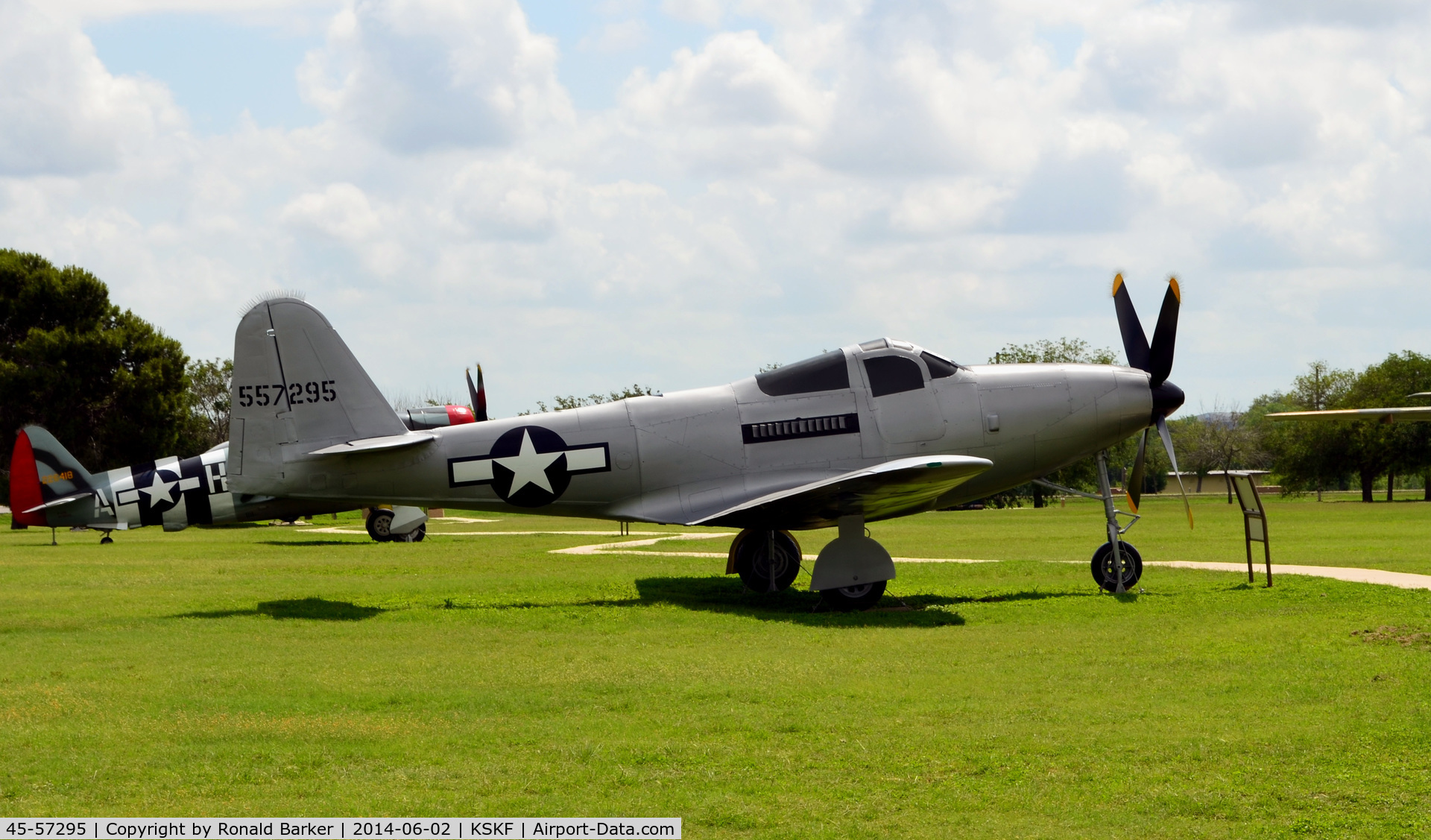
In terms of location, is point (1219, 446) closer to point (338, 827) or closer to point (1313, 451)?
point (1313, 451)

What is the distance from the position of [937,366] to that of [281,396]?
9.31 metres

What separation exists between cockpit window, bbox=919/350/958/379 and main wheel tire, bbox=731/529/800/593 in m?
3.71

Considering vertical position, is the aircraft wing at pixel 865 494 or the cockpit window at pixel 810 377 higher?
the cockpit window at pixel 810 377

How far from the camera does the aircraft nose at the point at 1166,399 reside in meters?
17.9

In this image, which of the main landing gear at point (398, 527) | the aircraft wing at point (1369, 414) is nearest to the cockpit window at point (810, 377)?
the aircraft wing at point (1369, 414)

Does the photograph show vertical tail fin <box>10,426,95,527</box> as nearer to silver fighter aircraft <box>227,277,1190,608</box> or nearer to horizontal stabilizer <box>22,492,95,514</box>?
horizontal stabilizer <box>22,492,95,514</box>

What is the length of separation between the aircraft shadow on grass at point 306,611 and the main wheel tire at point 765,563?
5.72m

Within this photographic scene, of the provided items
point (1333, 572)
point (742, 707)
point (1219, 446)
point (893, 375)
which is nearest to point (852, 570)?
point (893, 375)

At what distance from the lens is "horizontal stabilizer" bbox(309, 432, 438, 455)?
16250 mm

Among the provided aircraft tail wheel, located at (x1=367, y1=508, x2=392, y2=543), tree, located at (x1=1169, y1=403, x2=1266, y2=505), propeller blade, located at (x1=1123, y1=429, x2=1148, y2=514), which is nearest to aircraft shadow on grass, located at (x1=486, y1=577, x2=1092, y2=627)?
propeller blade, located at (x1=1123, y1=429, x2=1148, y2=514)

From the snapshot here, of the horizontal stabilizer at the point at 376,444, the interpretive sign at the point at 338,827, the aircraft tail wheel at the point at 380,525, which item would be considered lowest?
the interpretive sign at the point at 338,827

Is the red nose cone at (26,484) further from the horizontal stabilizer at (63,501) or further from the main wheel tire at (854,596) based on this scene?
the main wheel tire at (854,596)

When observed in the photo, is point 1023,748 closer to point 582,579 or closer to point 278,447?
point 278,447

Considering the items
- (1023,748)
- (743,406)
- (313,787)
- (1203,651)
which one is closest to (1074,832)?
(1023,748)
